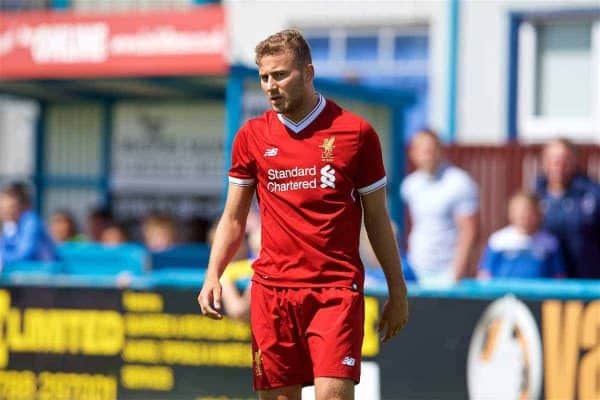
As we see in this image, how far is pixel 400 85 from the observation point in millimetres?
15070

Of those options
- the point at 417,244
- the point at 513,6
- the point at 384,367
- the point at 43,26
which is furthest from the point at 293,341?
the point at 513,6

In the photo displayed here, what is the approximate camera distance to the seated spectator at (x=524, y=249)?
9273 millimetres

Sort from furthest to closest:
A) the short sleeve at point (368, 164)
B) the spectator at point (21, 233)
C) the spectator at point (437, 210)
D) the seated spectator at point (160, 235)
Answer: the seated spectator at point (160, 235) → the spectator at point (21, 233) → the spectator at point (437, 210) → the short sleeve at point (368, 164)

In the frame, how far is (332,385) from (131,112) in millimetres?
10452

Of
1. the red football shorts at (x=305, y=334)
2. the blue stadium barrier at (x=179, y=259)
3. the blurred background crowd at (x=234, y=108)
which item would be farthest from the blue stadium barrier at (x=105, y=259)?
the red football shorts at (x=305, y=334)

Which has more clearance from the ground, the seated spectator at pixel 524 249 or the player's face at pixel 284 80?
the player's face at pixel 284 80

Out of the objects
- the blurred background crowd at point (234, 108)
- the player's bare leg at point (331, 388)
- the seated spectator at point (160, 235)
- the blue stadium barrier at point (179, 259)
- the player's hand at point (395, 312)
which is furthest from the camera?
the seated spectator at point (160, 235)

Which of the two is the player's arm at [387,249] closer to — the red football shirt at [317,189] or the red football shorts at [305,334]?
the red football shirt at [317,189]

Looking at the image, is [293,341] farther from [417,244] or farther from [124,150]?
[124,150]

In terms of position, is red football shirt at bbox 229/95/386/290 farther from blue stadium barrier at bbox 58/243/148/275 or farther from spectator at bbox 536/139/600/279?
blue stadium barrier at bbox 58/243/148/275

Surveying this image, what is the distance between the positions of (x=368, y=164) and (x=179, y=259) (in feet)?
20.2

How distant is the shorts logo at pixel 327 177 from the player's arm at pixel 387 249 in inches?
7.6

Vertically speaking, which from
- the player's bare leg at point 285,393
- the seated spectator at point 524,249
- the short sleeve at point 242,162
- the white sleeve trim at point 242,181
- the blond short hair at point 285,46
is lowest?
the player's bare leg at point 285,393

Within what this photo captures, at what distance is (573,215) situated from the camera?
9.60 meters
